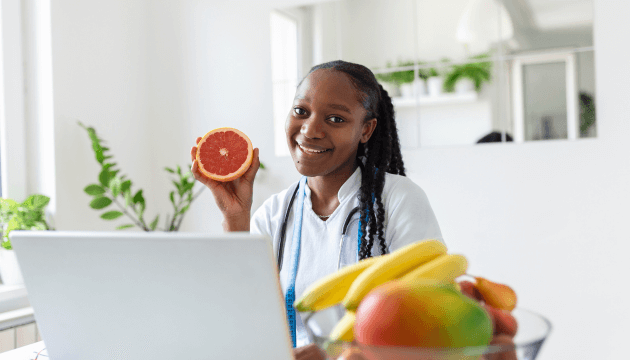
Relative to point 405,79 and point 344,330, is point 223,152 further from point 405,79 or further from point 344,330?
point 405,79

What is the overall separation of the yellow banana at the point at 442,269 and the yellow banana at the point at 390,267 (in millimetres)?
10

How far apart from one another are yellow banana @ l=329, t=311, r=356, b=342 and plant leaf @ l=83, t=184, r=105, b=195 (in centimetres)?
242

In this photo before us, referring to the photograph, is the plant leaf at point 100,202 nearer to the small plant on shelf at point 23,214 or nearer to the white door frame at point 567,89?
the small plant on shelf at point 23,214

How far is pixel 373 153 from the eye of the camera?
1.47 metres

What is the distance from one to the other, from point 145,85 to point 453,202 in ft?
6.78

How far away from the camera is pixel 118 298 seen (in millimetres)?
618

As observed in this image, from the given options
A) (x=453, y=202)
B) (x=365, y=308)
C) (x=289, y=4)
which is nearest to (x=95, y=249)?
(x=365, y=308)

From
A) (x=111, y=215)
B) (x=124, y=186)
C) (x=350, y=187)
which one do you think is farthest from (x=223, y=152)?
(x=111, y=215)

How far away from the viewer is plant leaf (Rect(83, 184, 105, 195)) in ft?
8.67

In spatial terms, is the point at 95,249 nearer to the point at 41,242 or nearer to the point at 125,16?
the point at 41,242

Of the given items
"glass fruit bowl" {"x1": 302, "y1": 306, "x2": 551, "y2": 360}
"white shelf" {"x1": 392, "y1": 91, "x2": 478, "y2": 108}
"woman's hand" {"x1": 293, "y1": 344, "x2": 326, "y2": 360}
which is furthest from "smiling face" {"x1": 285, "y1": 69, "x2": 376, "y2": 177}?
"white shelf" {"x1": 392, "y1": 91, "x2": 478, "y2": 108}

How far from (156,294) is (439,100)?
2331 mm

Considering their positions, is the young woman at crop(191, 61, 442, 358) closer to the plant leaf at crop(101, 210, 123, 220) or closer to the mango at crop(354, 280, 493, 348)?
the mango at crop(354, 280, 493, 348)

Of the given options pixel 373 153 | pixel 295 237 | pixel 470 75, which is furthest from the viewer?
pixel 470 75
